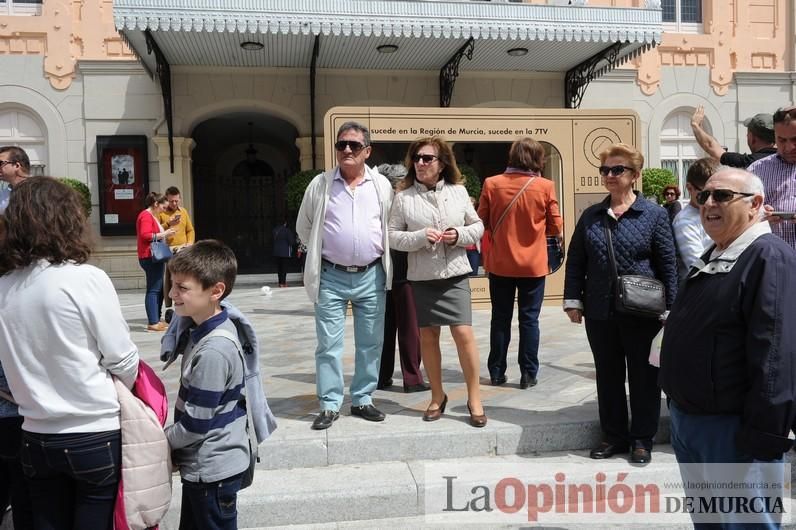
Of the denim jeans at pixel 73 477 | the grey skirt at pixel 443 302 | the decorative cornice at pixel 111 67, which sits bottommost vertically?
the denim jeans at pixel 73 477

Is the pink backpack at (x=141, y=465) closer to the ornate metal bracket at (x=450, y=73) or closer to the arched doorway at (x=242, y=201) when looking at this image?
the ornate metal bracket at (x=450, y=73)

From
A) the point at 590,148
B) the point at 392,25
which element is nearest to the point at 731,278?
the point at 590,148

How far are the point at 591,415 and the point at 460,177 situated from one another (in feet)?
5.62

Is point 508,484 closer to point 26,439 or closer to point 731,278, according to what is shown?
point 731,278

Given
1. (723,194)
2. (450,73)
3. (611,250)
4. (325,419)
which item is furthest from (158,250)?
(450,73)

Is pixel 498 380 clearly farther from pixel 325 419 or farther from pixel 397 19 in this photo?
pixel 397 19

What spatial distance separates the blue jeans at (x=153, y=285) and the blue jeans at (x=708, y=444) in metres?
6.49

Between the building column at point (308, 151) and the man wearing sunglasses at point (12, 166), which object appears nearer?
the man wearing sunglasses at point (12, 166)

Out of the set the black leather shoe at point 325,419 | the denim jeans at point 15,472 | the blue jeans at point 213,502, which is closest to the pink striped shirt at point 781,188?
the black leather shoe at point 325,419

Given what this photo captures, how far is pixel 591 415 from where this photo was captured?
13.6ft

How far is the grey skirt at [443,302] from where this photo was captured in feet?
13.2

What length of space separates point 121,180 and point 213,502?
1242 cm

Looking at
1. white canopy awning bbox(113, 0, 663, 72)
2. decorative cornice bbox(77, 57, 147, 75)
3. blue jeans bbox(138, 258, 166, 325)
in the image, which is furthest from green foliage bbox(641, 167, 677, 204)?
decorative cornice bbox(77, 57, 147, 75)

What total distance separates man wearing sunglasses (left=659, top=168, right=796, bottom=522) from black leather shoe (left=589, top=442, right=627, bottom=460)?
1367 mm
